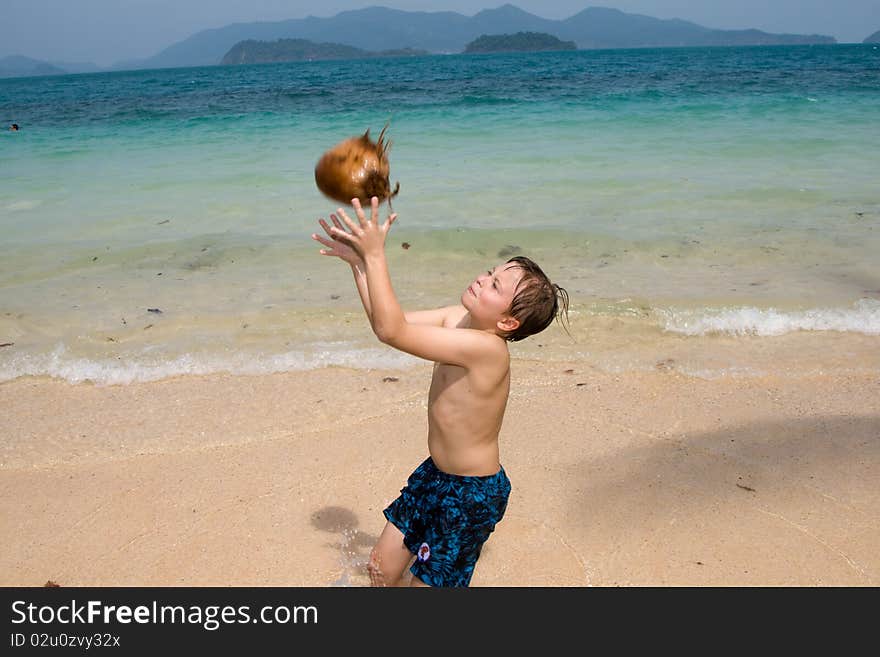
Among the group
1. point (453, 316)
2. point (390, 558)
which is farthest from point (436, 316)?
point (390, 558)

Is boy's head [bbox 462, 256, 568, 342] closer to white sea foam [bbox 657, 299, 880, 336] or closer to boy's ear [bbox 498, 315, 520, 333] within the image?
boy's ear [bbox 498, 315, 520, 333]

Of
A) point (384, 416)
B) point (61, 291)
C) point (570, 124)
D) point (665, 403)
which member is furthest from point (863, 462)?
point (570, 124)

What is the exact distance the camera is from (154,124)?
1844 cm

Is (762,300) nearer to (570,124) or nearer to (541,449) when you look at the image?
(541,449)

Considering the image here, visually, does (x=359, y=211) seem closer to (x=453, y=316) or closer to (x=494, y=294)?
(x=494, y=294)

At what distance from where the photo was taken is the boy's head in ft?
6.97

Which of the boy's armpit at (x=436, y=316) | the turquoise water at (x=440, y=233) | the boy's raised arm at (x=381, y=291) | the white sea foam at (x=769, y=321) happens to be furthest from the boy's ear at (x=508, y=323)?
the white sea foam at (x=769, y=321)

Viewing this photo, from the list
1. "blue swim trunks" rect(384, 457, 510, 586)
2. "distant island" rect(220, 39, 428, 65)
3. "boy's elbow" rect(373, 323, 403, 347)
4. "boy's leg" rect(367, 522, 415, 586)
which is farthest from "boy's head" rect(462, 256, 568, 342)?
"distant island" rect(220, 39, 428, 65)

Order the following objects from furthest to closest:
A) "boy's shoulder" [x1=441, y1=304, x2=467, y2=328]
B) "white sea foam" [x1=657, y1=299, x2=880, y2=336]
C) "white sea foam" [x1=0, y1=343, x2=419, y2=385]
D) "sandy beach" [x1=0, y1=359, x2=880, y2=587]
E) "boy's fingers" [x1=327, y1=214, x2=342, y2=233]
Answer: "white sea foam" [x1=657, y1=299, x2=880, y2=336], "white sea foam" [x1=0, y1=343, x2=419, y2=385], "sandy beach" [x1=0, y1=359, x2=880, y2=587], "boy's shoulder" [x1=441, y1=304, x2=467, y2=328], "boy's fingers" [x1=327, y1=214, x2=342, y2=233]

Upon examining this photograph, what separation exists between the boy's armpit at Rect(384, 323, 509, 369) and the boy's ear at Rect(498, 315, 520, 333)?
0.04 m

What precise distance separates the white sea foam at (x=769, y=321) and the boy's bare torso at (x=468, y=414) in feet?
9.36

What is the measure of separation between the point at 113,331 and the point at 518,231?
3989 mm

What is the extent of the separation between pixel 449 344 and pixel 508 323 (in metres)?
0.21

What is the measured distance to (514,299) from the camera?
6.97 ft
